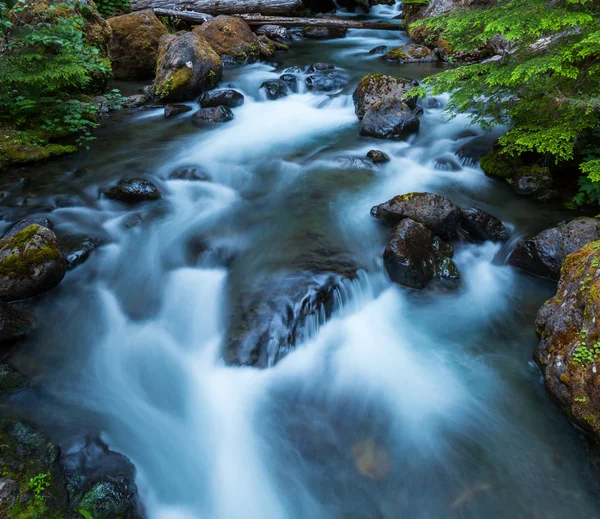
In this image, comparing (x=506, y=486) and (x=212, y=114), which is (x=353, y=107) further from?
(x=506, y=486)

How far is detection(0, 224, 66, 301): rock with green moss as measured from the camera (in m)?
4.05

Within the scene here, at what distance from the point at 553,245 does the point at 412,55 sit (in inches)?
378

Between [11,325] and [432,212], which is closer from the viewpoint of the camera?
Result: [11,325]

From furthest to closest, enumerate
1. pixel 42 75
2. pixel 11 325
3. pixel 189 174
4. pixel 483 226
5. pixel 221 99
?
1. pixel 221 99
2. pixel 189 174
3. pixel 42 75
4. pixel 483 226
5. pixel 11 325

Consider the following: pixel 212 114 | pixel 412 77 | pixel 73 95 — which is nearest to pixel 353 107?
pixel 412 77

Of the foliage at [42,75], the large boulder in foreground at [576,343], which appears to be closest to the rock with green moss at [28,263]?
the foliage at [42,75]

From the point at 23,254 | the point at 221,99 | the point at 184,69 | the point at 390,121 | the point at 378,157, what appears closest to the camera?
the point at 23,254

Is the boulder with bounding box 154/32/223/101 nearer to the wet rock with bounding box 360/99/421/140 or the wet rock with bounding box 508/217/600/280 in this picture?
the wet rock with bounding box 360/99/421/140

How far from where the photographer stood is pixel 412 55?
12062 mm

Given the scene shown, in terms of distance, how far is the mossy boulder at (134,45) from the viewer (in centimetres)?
1077

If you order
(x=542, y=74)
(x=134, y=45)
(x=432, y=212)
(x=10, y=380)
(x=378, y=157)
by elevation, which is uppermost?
(x=134, y=45)

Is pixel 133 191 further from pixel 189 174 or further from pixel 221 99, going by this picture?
pixel 221 99

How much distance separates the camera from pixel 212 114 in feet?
29.7

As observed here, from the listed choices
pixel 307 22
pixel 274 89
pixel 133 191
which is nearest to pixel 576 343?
pixel 133 191
